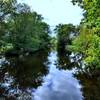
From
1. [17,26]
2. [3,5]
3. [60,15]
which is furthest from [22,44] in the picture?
[60,15]

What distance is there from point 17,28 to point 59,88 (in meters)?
34.1

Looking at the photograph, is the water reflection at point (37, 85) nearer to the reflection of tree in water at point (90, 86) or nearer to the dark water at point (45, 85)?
the dark water at point (45, 85)

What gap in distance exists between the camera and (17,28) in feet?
221

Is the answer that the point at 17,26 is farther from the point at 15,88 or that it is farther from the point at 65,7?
the point at 65,7

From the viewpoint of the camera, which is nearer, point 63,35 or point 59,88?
point 59,88

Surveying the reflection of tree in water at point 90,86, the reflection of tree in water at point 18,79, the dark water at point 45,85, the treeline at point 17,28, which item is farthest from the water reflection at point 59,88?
the treeline at point 17,28

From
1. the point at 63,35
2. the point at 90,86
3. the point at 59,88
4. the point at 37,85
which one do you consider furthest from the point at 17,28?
the point at 90,86

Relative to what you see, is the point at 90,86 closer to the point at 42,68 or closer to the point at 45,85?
the point at 45,85

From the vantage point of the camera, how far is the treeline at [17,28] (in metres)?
53.3

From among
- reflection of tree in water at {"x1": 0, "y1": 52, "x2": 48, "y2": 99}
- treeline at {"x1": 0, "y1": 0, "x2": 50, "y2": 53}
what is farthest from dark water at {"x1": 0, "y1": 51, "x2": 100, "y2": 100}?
treeline at {"x1": 0, "y1": 0, "x2": 50, "y2": 53}

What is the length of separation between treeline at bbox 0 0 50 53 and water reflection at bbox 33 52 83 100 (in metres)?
13.8

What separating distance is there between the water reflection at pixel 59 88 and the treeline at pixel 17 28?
13.8 metres

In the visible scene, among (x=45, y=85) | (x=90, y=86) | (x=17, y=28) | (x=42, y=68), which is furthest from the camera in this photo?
(x=17, y=28)

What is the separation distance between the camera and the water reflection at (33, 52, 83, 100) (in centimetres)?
3012
